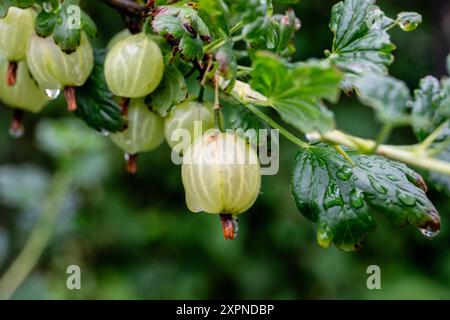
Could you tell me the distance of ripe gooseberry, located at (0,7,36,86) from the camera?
0.68 meters

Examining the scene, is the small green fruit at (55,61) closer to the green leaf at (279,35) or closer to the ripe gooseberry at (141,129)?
the ripe gooseberry at (141,129)

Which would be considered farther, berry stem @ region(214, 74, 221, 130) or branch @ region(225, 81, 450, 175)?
berry stem @ region(214, 74, 221, 130)

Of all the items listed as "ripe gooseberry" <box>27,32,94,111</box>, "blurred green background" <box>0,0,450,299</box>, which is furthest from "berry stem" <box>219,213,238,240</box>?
"blurred green background" <box>0,0,450,299</box>

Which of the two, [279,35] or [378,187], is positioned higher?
[279,35]

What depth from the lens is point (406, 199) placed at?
58 cm

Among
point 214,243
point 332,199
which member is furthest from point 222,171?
point 214,243

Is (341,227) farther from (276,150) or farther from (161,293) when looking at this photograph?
(161,293)

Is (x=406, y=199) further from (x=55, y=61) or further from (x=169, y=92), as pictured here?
(x=55, y=61)

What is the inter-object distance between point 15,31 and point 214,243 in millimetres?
1515

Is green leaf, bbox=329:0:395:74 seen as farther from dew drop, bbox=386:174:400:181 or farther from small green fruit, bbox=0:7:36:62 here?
small green fruit, bbox=0:7:36:62

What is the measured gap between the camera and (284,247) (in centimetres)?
224

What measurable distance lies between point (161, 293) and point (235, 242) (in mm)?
342

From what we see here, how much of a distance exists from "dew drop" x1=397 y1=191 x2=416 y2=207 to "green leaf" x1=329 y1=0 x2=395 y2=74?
0.43ft
